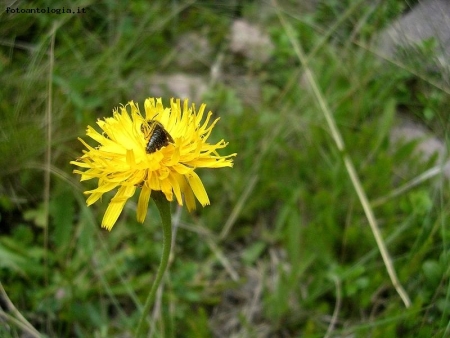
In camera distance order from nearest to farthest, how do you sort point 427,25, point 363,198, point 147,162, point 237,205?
point 147,162
point 427,25
point 363,198
point 237,205

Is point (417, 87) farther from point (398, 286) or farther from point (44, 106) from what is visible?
point (44, 106)

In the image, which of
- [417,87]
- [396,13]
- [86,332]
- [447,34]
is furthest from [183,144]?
[417,87]

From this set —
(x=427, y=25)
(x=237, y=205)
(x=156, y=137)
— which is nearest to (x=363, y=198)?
(x=237, y=205)

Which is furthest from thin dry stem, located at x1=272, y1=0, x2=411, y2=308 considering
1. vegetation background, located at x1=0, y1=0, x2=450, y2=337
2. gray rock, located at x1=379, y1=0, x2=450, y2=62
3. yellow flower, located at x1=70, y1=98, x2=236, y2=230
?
yellow flower, located at x1=70, y1=98, x2=236, y2=230

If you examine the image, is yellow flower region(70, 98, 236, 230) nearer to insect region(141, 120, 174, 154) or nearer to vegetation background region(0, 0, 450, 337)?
insect region(141, 120, 174, 154)

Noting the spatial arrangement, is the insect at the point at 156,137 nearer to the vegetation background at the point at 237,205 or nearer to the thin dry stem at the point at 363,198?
the vegetation background at the point at 237,205

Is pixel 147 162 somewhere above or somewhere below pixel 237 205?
above

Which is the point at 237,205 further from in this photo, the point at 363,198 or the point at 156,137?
the point at 156,137
